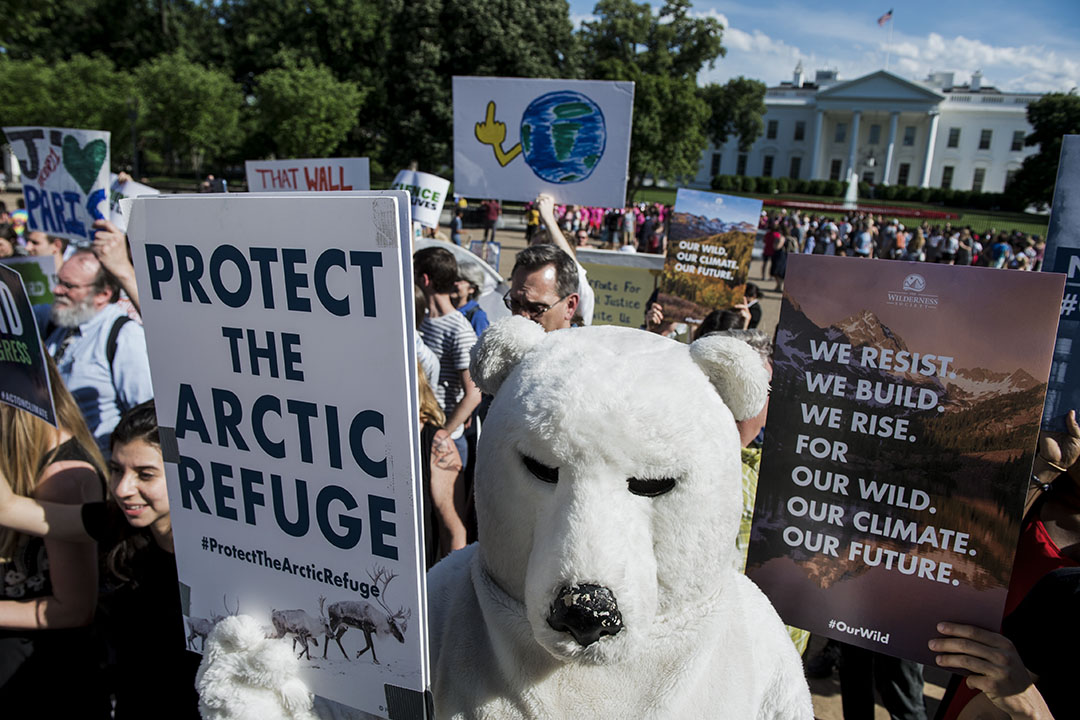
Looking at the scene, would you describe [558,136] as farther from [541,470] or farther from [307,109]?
[307,109]

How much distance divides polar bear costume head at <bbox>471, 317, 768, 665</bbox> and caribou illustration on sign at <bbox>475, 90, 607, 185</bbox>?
347 cm

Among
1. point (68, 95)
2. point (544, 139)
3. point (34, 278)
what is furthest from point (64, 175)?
point (68, 95)

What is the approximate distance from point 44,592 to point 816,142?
85.7 metres

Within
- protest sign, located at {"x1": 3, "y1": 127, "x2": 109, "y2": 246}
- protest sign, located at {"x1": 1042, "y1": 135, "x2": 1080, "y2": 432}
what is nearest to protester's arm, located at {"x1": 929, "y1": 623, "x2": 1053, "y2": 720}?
protest sign, located at {"x1": 1042, "y1": 135, "x2": 1080, "y2": 432}

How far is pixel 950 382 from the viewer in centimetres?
163

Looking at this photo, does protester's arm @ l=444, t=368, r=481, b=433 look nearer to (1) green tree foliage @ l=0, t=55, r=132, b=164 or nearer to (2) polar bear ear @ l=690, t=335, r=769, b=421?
(2) polar bear ear @ l=690, t=335, r=769, b=421

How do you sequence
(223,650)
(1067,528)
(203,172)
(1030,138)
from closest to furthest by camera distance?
(223,650) < (1067,528) < (203,172) < (1030,138)

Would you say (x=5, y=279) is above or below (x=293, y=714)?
above

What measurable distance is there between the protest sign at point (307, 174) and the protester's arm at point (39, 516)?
378cm

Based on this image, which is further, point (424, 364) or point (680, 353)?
point (424, 364)

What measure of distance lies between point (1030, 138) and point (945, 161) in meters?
25.1

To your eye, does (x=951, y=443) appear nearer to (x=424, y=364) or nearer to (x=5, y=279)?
(x=424, y=364)

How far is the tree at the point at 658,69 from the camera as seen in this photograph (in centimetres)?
3800

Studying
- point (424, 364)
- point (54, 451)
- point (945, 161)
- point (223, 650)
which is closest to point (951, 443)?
point (223, 650)
